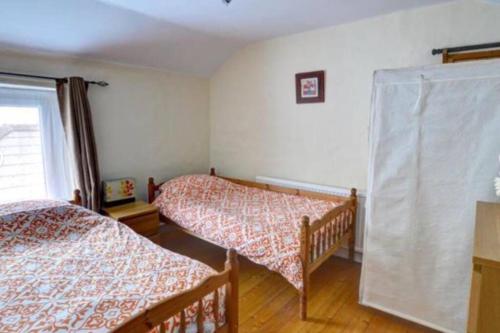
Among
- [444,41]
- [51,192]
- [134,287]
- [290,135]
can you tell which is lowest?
[134,287]

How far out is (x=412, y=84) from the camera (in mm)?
1872

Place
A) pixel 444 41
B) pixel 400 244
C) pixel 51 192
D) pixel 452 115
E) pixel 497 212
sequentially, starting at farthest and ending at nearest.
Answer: pixel 51 192 < pixel 444 41 < pixel 400 244 < pixel 452 115 < pixel 497 212

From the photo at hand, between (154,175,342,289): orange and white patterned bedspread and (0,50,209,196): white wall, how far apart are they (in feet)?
1.57

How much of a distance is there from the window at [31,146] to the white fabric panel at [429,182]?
8.95 feet

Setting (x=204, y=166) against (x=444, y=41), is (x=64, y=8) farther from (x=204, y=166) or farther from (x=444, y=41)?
(x=444, y=41)

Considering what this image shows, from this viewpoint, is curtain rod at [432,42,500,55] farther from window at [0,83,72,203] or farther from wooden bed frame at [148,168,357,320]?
window at [0,83,72,203]

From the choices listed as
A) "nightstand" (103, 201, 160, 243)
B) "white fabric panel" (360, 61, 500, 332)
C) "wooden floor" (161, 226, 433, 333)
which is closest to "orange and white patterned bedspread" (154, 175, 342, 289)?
"nightstand" (103, 201, 160, 243)

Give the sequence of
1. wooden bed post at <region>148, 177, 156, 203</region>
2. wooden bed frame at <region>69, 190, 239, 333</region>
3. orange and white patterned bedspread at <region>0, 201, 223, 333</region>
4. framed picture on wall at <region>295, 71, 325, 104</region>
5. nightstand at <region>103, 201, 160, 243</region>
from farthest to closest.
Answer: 1. wooden bed post at <region>148, 177, 156, 203</region>
2. framed picture on wall at <region>295, 71, 325, 104</region>
3. nightstand at <region>103, 201, 160, 243</region>
4. orange and white patterned bedspread at <region>0, 201, 223, 333</region>
5. wooden bed frame at <region>69, 190, 239, 333</region>

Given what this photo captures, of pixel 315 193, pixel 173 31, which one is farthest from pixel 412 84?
pixel 173 31

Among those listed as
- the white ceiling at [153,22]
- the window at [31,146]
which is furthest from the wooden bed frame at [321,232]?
the white ceiling at [153,22]

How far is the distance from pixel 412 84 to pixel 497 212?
34.2 inches

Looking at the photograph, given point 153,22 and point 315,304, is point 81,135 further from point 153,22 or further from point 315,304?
point 315,304

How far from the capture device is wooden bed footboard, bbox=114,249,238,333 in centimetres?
110

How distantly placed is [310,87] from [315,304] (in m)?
2.09
